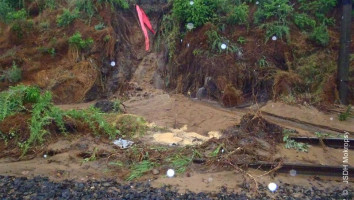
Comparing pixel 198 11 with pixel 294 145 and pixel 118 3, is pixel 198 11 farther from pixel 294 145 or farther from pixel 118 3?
pixel 294 145

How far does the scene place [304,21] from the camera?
10.9m

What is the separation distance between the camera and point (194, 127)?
873cm

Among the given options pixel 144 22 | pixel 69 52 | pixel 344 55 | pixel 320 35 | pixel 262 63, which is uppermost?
pixel 144 22

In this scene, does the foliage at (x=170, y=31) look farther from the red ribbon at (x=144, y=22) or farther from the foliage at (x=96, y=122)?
the foliage at (x=96, y=122)

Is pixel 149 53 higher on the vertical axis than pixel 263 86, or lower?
higher

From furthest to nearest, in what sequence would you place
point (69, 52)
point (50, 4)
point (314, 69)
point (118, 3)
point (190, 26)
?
point (118, 3) < point (50, 4) < point (69, 52) < point (190, 26) < point (314, 69)

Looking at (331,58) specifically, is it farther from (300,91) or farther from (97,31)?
(97,31)

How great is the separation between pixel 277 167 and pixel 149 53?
7925mm

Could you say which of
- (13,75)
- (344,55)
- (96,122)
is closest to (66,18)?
(13,75)

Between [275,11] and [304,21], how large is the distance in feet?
3.12

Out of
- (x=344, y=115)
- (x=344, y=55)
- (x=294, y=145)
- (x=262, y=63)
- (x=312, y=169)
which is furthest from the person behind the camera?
(x=262, y=63)

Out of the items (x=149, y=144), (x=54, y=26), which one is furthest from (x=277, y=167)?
(x=54, y=26)

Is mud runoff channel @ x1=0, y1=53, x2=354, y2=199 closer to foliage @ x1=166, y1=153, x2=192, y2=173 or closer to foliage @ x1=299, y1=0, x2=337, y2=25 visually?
foliage @ x1=166, y1=153, x2=192, y2=173

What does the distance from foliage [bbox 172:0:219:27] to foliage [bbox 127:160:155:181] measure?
20.1 feet
